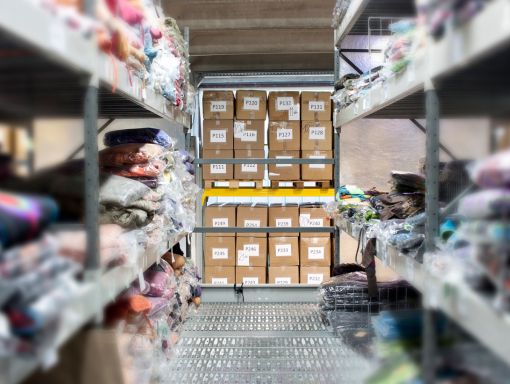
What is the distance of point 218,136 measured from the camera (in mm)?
4484

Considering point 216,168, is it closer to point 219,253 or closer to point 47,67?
point 219,253

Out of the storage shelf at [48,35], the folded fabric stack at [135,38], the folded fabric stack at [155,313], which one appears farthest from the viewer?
the folded fabric stack at [155,313]

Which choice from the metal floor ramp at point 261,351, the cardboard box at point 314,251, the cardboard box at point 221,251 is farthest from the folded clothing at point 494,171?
the cardboard box at point 221,251

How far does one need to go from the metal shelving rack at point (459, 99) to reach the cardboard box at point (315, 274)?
7.84 ft

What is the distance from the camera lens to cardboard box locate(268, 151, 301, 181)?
4.46 m

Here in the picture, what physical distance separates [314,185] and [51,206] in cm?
357

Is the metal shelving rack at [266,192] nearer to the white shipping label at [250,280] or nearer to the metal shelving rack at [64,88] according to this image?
the white shipping label at [250,280]

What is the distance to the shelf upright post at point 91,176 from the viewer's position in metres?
1.38

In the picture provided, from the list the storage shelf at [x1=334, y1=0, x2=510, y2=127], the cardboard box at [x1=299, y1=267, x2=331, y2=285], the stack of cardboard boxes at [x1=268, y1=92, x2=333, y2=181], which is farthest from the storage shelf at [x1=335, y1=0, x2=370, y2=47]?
the cardboard box at [x1=299, y1=267, x2=331, y2=285]

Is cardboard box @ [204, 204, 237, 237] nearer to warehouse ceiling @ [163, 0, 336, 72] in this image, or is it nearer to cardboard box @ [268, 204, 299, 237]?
cardboard box @ [268, 204, 299, 237]

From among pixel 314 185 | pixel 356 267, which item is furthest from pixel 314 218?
pixel 356 267

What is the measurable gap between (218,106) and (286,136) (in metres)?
0.66

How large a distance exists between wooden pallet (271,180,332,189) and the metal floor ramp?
1.17m

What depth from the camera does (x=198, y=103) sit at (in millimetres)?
5035
